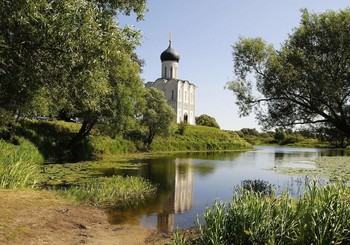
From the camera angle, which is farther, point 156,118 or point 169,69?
point 169,69

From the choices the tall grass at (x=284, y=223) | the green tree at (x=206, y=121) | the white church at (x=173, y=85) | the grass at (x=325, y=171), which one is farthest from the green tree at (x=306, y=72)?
the green tree at (x=206, y=121)

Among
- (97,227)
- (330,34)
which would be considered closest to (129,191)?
(97,227)

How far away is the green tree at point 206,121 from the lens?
3433 inches

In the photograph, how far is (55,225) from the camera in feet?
29.5

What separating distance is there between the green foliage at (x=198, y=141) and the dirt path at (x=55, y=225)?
122 feet

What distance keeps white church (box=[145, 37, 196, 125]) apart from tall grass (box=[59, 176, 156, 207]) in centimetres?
6250

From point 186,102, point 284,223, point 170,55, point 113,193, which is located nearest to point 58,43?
point 284,223

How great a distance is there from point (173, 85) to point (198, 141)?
22.1 metres

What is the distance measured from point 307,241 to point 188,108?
78224 millimetres

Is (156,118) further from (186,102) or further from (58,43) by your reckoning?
(186,102)

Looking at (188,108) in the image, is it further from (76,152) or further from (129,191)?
(129,191)

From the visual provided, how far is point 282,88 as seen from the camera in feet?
52.2

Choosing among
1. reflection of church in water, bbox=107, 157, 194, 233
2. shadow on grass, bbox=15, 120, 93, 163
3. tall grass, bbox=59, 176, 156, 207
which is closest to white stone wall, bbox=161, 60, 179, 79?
shadow on grass, bbox=15, 120, 93, 163

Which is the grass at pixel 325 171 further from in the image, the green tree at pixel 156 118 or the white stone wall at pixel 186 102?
the white stone wall at pixel 186 102
